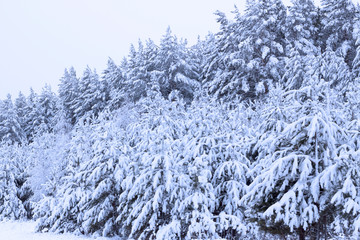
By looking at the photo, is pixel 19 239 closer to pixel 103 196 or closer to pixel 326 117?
pixel 103 196

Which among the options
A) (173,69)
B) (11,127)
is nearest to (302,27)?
(173,69)

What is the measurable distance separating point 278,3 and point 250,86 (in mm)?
8476

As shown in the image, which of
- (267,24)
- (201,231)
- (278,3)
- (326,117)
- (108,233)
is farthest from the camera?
(278,3)

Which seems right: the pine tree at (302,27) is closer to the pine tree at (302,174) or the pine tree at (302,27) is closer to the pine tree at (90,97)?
the pine tree at (302,174)

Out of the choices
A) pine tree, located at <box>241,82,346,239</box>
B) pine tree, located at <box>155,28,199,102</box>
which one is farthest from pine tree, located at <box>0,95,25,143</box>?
pine tree, located at <box>241,82,346,239</box>

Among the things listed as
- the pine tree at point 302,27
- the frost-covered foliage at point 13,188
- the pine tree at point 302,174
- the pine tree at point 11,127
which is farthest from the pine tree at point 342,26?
the pine tree at point 11,127

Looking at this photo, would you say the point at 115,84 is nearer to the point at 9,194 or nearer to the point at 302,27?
the point at 9,194

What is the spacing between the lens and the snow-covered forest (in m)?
7.18

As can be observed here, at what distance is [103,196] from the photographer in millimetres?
14195

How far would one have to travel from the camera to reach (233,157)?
1113 centimetres

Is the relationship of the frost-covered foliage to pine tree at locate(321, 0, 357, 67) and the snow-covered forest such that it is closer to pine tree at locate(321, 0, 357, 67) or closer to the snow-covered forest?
the snow-covered forest

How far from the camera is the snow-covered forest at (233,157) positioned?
718cm

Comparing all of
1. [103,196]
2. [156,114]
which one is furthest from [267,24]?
[103,196]

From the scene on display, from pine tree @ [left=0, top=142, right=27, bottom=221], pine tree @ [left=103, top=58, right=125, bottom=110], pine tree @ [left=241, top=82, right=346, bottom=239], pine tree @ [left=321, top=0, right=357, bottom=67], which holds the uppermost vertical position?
pine tree @ [left=103, top=58, right=125, bottom=110]
